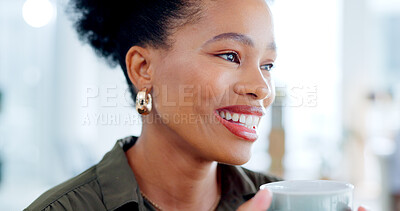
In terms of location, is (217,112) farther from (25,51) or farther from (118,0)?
(25,51)

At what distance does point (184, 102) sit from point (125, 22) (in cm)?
31

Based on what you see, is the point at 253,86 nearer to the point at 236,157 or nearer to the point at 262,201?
the point at 236,157

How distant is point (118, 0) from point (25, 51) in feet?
7.79

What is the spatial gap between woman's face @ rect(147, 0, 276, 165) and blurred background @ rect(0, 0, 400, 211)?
185cm

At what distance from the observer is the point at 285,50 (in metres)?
3.48

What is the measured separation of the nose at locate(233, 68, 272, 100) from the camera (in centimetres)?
89

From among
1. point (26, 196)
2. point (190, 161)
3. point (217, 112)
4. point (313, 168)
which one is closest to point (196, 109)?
point (217, 112)

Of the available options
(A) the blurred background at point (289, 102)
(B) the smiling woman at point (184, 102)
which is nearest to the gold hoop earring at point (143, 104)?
(B) the smiling woman at point (184, 102)

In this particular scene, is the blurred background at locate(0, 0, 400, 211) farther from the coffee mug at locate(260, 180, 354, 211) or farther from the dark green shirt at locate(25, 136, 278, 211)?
the coffee mug at locate(260, 180, 354, 211)

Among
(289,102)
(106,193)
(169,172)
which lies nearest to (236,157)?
(169,172)

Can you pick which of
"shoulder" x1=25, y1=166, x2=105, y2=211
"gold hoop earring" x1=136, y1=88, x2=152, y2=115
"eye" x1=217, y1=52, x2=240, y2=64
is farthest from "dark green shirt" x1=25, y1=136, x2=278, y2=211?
"eye" x1=217, y1=52, x2=240, y2=64

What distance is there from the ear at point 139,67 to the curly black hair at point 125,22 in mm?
22

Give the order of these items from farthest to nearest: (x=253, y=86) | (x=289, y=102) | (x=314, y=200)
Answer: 1. (x=289, y=102)
2. (x=253, y=86)
3. (x=314, y=200)

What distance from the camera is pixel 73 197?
931 millimetres
